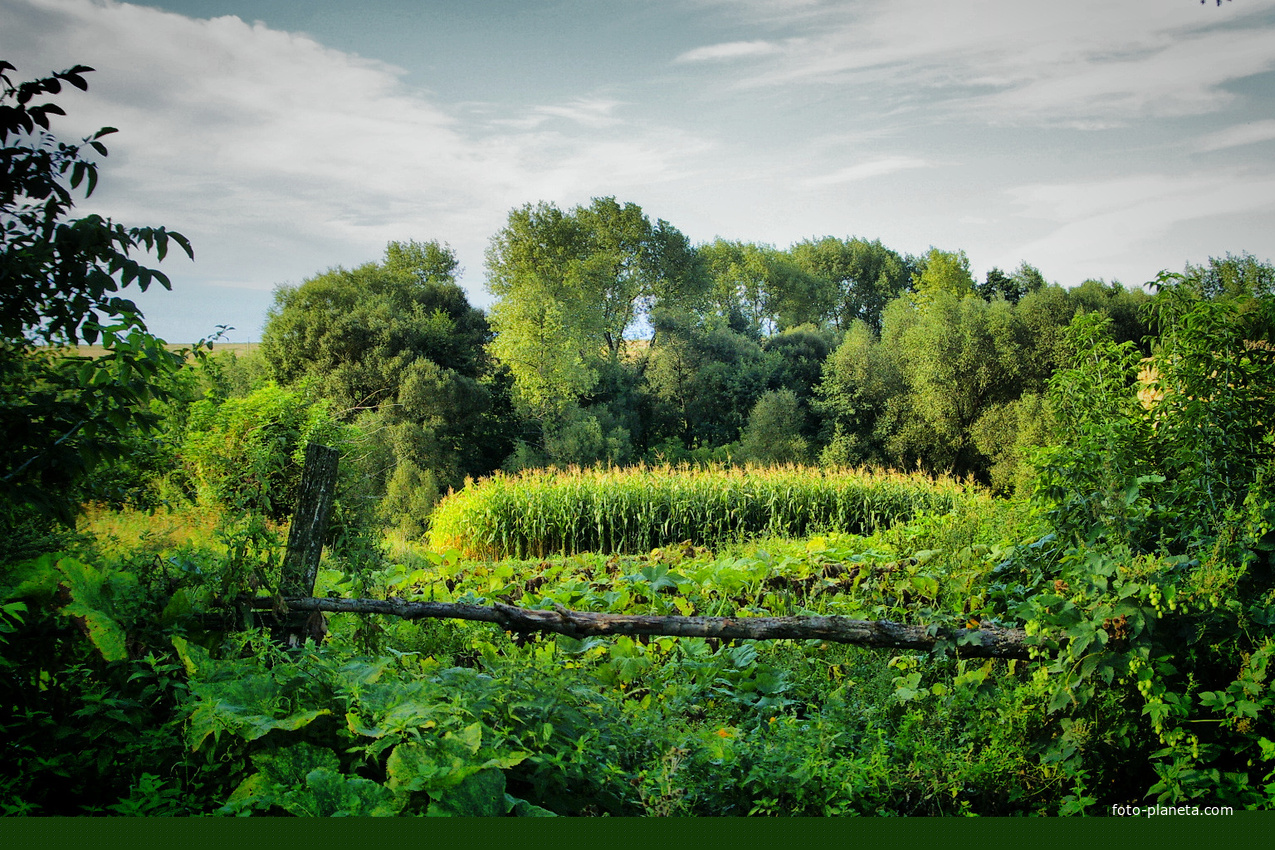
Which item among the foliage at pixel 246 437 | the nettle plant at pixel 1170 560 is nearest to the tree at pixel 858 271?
the foliage at pixel 246 437

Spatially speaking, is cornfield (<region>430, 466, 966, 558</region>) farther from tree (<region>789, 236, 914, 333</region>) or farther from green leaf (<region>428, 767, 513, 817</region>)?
tree (<region>789, 236, 914, 333</region>)

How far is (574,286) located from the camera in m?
18.5

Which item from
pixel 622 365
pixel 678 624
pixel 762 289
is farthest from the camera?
pixel 762 289

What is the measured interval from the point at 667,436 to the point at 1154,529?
16.3 meters

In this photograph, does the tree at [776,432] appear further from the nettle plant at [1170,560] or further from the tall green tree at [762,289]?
the nettle plant at [1170,560]

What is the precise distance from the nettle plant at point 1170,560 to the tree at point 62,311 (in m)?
3.15

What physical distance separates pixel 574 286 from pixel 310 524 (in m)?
15.8

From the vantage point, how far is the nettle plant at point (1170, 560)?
2490 mm

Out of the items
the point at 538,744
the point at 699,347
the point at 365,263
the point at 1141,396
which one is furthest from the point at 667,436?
the point at 538,744

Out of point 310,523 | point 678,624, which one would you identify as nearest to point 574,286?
point 310,523

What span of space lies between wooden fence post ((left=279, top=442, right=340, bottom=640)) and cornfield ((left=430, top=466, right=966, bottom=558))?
18.3ft

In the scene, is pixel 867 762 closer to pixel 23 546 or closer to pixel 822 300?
pixel 23 546

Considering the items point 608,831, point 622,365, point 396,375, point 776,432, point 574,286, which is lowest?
point 608,831

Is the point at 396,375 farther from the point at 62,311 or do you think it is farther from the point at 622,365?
the point at 62,311
